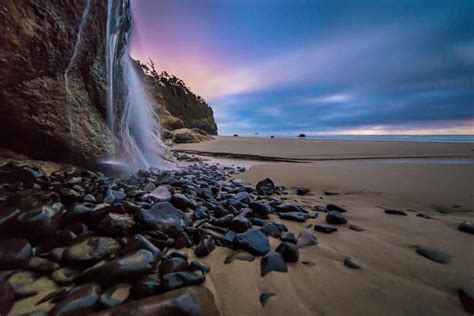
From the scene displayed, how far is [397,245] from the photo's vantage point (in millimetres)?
1789

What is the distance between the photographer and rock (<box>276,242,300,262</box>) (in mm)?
1595

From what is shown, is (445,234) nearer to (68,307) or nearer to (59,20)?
(68,307)

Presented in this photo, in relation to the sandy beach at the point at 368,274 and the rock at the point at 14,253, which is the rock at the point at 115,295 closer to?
the sandy beach at the point at 368,274

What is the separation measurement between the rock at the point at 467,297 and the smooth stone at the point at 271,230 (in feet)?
3.70

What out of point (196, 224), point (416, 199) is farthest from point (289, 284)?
point (416, 199)

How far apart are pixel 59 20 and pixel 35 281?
340 cm

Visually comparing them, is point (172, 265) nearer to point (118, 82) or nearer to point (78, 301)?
point (78, 301)

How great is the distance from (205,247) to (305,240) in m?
0.84

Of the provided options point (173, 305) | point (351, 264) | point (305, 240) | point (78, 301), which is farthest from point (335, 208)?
point (78, 301)

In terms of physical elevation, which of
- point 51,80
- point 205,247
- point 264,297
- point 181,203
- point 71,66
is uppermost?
point 71,66

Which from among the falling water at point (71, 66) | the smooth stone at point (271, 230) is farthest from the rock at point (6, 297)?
the falling water at point (71, 66)

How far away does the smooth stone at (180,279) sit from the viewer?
121 cm

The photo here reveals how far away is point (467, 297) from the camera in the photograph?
46.5 inches

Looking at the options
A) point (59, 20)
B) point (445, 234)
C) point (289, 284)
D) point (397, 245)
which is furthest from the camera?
point (59, 20)
